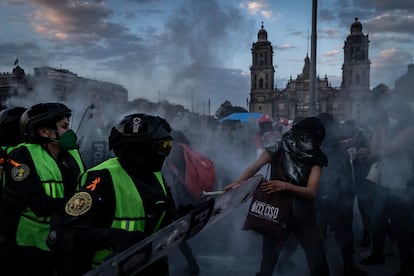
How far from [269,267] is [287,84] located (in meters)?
88.0

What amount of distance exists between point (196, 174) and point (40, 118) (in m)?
2.24

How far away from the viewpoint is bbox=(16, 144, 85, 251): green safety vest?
227 cm

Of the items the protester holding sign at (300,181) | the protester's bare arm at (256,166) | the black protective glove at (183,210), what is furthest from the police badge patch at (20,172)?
the protester's bare arm at (256,166)

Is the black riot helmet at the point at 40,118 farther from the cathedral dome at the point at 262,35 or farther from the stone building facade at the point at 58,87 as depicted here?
the cathedral dome at the point at 262,35

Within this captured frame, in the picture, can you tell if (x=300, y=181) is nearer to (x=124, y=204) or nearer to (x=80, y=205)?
(x=124, y=204)

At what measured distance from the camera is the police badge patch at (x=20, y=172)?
2.18 metres

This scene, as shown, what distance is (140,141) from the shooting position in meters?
1.72

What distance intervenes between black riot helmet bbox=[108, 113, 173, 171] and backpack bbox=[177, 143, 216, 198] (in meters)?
2.63

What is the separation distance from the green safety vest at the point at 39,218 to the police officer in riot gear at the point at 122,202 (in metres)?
0.65

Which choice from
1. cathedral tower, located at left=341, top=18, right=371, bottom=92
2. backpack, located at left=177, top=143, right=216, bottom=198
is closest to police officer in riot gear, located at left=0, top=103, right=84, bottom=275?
backpack, located at left=177, top=143, right=216, bottom=198

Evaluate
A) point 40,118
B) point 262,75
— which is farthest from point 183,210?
point 262,75

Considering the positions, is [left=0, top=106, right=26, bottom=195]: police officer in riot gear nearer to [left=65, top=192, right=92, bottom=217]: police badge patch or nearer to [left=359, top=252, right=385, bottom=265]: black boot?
[left=65, top=192, right=92, bottom=217]: police badge patch

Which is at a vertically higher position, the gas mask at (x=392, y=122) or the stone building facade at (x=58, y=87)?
the stone building facade at (x=58, y=87)

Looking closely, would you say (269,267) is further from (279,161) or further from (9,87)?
(9,87)
